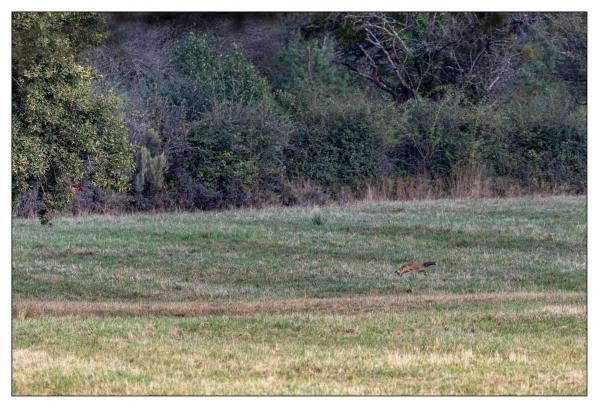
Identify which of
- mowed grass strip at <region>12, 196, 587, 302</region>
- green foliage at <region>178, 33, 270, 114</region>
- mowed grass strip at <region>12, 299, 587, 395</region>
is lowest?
mowed grass strip at <region>12, 196, 587, 302</region>

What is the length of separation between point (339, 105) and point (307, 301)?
61.2ft

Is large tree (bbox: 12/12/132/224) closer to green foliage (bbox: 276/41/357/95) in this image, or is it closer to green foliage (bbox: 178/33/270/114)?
green foliage (bbox: 178/33/270/114)

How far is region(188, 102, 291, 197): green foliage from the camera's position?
36.2 metres

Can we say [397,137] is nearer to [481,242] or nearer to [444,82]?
[444,82]

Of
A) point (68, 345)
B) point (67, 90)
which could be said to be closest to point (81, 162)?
point (67, 90)

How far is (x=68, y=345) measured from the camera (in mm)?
14391

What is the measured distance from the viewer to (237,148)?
3656 centimetres

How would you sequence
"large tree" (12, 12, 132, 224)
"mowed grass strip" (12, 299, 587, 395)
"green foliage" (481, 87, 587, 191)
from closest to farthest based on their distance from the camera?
"mowed grass strip" (12, 299, 587, 395)
"large tree" (12, 12, 132, 224)
"green foliage" (481, 87, 587, 191)

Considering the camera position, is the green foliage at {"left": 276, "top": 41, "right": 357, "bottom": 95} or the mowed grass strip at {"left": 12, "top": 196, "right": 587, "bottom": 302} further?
the green foliage at {"left": 276, "top": 41, "right": 357, "bottom": 95}

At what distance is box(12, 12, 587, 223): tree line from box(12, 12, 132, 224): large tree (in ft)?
41.3

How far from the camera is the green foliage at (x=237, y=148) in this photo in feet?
119

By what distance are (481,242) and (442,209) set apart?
18.1 feet

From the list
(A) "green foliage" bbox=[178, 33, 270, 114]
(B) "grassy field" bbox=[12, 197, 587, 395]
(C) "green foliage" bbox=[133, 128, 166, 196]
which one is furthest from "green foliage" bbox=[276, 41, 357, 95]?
(B) "grassy field" bbox=[12, 197, 587, 395]

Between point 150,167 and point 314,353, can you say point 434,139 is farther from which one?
point 314,353
